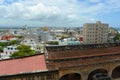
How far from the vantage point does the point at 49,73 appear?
1242cm

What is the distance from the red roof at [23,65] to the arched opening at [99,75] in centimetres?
324

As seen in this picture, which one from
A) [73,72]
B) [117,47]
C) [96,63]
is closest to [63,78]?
[73,72]

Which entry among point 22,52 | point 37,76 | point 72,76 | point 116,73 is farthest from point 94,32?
point 37,76

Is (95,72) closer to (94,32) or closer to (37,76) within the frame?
(37,76)

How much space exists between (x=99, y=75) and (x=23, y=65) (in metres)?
4.98

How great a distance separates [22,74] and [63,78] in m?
2.94

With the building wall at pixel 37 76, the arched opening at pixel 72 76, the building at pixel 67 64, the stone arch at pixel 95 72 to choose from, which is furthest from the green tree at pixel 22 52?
the building wall at pixel 37 76

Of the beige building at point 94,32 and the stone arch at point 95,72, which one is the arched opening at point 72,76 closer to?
the stone arch at point 95,72

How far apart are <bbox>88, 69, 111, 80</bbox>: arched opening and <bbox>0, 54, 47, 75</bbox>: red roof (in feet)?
10.6

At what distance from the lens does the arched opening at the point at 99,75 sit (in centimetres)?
1264

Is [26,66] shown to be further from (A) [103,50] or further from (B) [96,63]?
(A) [103,50]

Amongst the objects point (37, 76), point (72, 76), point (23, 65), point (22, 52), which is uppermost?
point (23, 65)

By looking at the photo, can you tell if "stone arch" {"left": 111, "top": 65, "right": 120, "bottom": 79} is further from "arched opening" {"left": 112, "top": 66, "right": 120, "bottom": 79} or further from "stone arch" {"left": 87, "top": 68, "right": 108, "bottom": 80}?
"stone arch" {"left": 87, "top": 68, "right": 108, "bottom": 80}

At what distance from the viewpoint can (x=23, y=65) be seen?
525 inches
